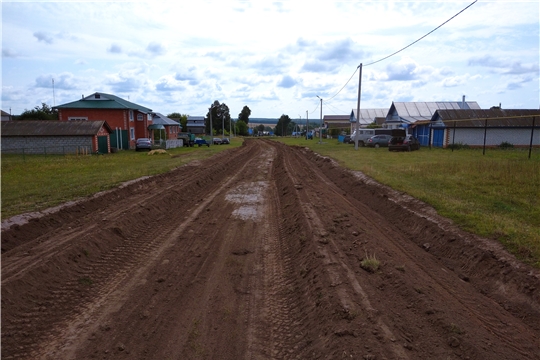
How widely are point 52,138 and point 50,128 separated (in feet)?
3.82

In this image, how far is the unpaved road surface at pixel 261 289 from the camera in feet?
15.3

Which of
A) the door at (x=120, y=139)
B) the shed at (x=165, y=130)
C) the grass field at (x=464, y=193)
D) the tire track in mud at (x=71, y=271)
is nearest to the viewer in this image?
the tire track in mud at (x=71, y=271)

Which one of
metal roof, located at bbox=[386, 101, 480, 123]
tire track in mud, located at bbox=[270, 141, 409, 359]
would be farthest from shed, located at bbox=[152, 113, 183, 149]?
tire track in mud, located at bbox=[270, 141, 409, 359]

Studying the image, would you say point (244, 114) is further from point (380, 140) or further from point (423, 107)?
point (380, 140)

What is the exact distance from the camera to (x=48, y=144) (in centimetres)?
3859

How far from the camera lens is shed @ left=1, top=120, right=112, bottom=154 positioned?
1502 inches

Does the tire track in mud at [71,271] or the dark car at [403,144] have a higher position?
the dark car at [403,144]

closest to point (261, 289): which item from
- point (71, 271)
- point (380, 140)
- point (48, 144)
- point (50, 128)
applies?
point (71, 271)

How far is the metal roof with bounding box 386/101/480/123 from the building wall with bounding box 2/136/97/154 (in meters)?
40.6

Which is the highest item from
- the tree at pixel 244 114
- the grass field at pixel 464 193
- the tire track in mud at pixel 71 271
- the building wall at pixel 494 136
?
the tree at pixel 244 114

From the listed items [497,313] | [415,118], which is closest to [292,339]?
[497,313]

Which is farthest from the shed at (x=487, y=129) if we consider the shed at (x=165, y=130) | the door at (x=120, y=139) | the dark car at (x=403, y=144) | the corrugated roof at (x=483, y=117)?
the door at (x=120, y=139)

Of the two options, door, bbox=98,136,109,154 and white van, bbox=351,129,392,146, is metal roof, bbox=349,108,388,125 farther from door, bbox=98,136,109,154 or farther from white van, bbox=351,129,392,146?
door, bbox=98,136,109,154

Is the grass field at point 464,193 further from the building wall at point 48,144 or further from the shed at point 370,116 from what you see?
the shed at point 370,116
